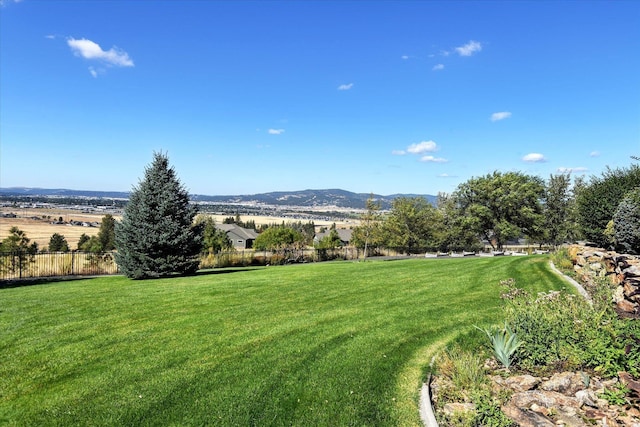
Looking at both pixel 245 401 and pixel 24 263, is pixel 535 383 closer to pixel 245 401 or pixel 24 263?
pixel 245 401

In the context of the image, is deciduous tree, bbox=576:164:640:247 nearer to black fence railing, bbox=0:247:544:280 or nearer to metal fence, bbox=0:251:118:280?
black fence railing, bbox=0:247:544:280

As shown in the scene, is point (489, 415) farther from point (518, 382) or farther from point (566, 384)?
point (566, 384)

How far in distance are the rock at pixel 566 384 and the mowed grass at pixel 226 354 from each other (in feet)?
5.17

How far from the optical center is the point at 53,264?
18875 millimetres

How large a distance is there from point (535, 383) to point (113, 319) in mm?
7694

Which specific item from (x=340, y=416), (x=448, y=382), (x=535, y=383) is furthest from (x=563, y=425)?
(x=340, y=416)

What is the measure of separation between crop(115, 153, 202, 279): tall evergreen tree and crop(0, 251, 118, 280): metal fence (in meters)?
3.12

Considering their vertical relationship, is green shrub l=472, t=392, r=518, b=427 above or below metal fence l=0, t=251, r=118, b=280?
above

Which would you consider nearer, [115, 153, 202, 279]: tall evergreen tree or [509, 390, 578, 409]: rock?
[509, 390, 578, 409]: rock

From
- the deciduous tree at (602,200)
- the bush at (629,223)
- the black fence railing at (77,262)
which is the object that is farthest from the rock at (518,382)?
the black fence railing at (77,262)

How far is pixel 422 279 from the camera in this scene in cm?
1282

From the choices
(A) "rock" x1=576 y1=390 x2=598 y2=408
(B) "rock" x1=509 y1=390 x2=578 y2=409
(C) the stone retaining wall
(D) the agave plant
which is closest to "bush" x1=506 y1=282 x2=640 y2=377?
(D) the agave plant

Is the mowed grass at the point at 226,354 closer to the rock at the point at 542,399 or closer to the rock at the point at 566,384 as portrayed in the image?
the rock at the point at 542,399

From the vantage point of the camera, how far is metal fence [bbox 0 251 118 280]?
17.3 metres
